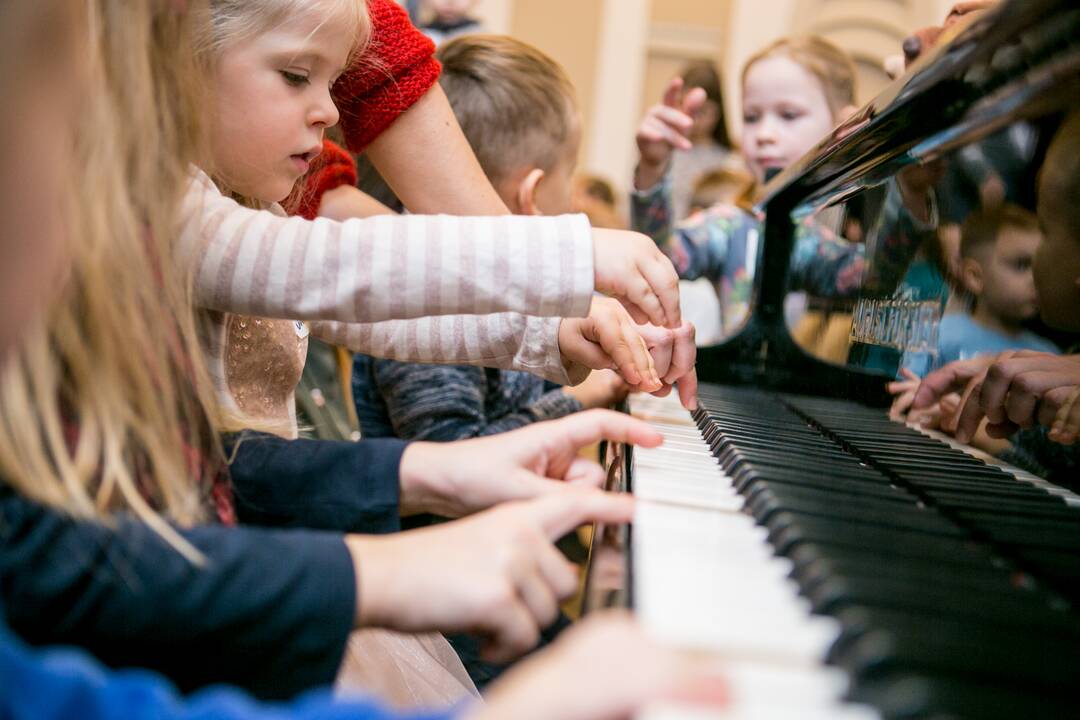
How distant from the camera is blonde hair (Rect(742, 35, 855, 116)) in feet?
7.98

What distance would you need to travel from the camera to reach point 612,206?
4152 millimetres

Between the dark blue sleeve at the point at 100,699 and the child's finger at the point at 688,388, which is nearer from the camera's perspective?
the dark blue sleeve at the point at 100,699

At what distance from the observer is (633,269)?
0.85 metres

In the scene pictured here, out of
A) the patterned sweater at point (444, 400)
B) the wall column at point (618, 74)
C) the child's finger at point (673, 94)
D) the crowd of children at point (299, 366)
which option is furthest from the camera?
the wall column at point (618, 74)

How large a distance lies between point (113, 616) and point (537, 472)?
0.34 meters

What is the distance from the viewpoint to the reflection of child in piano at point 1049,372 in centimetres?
78

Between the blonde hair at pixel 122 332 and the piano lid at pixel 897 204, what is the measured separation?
0.63 meters

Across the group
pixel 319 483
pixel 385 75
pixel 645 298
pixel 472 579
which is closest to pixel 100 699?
pixel 472 579

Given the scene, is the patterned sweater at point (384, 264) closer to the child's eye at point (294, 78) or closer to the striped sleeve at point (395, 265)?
the striped sleeve at point (395, 265)

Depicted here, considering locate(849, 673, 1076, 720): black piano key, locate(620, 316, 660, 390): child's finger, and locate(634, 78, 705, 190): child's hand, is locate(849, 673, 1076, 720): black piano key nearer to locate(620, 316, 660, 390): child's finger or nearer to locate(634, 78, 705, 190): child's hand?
locate(620, 316, 660, 390): child's finger

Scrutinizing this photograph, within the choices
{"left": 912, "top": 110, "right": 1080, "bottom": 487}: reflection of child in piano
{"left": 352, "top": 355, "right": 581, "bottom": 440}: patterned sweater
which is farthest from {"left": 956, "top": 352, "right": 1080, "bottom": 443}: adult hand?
{"left": 352, "top": 355, "right": 581, "bottom": 440}: patterned sweater

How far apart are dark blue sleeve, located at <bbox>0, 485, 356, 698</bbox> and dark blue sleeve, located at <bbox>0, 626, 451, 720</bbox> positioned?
44mm

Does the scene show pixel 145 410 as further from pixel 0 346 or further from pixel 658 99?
pixel 658 99

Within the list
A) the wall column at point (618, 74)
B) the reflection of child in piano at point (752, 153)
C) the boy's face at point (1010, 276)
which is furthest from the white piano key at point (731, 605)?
the wall column at point (618, 74)
